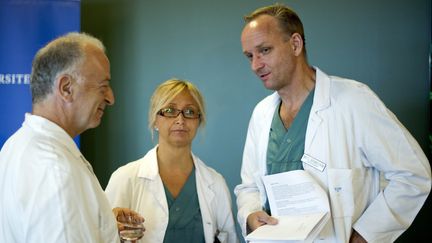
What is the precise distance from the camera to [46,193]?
3.57ft

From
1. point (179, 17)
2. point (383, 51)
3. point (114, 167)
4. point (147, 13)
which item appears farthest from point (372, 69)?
point (114, 167)

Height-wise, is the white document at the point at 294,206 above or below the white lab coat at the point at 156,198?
above

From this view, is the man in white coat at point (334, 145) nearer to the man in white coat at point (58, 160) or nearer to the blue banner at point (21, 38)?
the man in white coat at point (58, 160)

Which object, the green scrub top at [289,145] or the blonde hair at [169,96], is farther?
the blonde hair at [169,96]

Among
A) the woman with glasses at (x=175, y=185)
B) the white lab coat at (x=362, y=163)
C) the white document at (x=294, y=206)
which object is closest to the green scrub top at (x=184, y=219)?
the woman with glasses at (x=175, y=185)

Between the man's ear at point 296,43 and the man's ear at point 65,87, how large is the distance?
99cm

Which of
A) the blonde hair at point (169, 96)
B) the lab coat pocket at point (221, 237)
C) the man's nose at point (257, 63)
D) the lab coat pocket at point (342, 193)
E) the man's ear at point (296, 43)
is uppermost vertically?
the man's ear at point (296, 43)

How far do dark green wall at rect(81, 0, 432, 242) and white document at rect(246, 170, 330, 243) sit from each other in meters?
1.41

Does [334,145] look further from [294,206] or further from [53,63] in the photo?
[53,63]

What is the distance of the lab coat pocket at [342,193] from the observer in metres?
1.70

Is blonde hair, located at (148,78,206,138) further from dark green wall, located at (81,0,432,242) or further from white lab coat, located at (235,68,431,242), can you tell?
dark green wall, located at (81,0,432,242)

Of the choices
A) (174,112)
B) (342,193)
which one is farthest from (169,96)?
(342,193)

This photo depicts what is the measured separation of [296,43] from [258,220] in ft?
2.50

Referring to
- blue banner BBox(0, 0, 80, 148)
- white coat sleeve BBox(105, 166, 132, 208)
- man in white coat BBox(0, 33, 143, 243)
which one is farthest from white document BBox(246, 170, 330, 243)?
blue banner BBox(0, 0, 80, 148)
